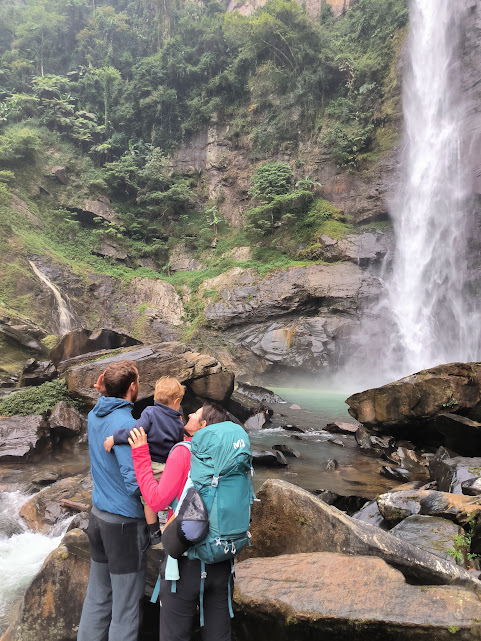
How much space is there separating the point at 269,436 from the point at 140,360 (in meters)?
4.41

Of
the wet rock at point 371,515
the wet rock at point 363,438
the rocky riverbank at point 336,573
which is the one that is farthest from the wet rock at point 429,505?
the wet rock at point 363,438

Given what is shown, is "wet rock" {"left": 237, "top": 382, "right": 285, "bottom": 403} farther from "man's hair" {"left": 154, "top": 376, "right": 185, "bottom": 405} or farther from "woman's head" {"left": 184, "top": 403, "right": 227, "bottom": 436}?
"woman's head" {"left": 184, "top": 403, "right": 227, "bottom": 436}

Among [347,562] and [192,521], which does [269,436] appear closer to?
[347,562]

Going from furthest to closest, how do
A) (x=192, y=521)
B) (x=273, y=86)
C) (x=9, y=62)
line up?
(x=9, y=62)
(x=273, y=86)
(x=192, y=521)

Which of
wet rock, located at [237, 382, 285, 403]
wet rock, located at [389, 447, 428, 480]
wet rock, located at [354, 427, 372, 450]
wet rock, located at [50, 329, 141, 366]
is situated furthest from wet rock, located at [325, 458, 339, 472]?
wet rock, located at [50, 329, 141, 366]

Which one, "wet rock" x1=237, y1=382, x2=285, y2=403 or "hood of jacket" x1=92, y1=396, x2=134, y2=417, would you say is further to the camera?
"wet rock" x1=237, y1=382, x2=285, y2=403

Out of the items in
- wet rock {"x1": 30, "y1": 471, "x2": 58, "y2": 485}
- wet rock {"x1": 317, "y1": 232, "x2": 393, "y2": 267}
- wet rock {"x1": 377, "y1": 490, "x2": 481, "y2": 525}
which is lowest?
wet rock {"x1": 30, "y1": 471, "x2": 58, "y2": 485}

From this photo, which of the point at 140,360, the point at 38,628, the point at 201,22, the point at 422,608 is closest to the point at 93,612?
the point at 38,628

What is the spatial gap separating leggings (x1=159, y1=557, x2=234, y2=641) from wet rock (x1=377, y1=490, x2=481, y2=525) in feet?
10.8

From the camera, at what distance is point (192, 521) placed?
2023 millimetres

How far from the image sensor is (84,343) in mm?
13117

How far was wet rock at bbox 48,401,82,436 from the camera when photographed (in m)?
9.63

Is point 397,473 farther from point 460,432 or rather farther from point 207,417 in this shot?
point 207,417

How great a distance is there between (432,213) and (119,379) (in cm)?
2504
